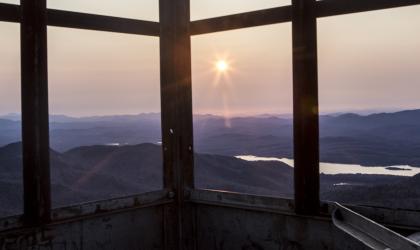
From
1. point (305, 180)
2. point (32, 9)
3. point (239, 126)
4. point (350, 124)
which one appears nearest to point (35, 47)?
point (32, 9)

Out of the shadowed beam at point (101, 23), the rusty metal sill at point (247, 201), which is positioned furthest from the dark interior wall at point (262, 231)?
the shadowed beam at point (101, 23)

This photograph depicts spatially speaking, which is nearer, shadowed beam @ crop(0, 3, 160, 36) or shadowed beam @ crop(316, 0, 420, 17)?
shadowed beam @ crop(316, 0, 420, 17)

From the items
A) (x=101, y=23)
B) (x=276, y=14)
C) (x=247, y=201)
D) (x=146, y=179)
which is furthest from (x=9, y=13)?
(x=146, y=179)

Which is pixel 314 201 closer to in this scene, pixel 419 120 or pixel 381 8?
pixel 381 8

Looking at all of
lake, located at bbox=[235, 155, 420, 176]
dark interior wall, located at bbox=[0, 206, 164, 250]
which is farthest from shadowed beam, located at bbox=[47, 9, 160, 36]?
lake, located at bbox=[235, 155, 420, 176]

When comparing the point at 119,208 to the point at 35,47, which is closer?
the point at 35,47

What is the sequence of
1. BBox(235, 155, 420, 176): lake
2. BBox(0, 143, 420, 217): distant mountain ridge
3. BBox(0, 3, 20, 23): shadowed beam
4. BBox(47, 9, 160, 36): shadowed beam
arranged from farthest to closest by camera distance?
BBox(235, 155, 420, 176): lake < BBox(0, 143, 420, 217): distant mountain ridge < BBox(47, 9, 160, 36): shadowed beam < BBox(0, 3, 20, 23): shadowed beam

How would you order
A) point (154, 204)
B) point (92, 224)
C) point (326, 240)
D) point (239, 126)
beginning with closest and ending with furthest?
point (326, 240)
point (92, 224)
point (154, 204)
point (239, 126)

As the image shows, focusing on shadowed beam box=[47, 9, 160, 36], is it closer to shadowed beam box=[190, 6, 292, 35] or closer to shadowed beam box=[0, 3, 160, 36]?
shadowed beam box=[0, 3, 160, 36]
